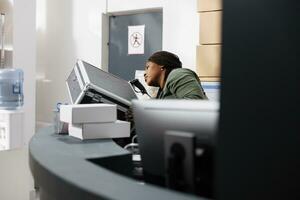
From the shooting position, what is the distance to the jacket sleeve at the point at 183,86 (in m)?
2.28

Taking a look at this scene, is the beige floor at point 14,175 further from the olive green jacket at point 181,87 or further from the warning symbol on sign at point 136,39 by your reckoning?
the warning symbol on sign at point 136,39

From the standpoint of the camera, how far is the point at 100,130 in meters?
1.49

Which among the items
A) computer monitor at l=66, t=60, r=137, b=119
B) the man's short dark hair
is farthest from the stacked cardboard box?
computer monitor at l=66, t=60, r=137, b=119

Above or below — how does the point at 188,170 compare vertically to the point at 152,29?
below

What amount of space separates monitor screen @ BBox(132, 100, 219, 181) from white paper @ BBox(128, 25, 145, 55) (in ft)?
8.28

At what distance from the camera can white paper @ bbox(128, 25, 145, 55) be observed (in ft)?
11.5

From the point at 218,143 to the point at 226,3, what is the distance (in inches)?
7.7

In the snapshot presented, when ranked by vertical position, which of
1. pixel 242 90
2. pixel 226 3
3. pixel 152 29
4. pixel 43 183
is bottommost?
pixel 43 183

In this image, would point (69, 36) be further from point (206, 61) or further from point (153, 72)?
point (206, 61)

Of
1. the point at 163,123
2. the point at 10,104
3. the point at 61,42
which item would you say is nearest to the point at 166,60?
the point at 10,104

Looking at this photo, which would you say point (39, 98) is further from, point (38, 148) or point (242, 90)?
point (242, 90)

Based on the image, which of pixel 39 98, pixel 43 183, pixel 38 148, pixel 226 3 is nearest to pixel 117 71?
pixel 39 98

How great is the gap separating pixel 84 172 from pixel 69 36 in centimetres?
310

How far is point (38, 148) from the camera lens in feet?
4.30
